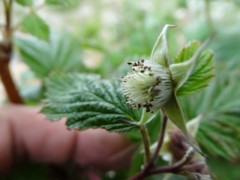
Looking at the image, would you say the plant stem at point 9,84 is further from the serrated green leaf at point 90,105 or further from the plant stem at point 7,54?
the serrated green leaf at point 90,105

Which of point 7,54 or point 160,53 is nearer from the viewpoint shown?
point 160,53

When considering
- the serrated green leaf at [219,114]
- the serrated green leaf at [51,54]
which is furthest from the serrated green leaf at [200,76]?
the serrated green leaf at [51,54]

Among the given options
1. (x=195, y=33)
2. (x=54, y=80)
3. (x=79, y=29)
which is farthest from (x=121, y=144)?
(x=79, y=29)

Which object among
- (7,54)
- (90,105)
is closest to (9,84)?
(7,54)

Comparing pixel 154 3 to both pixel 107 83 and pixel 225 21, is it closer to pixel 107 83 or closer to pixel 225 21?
pixel 225 21

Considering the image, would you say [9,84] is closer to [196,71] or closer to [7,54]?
[7,54]
